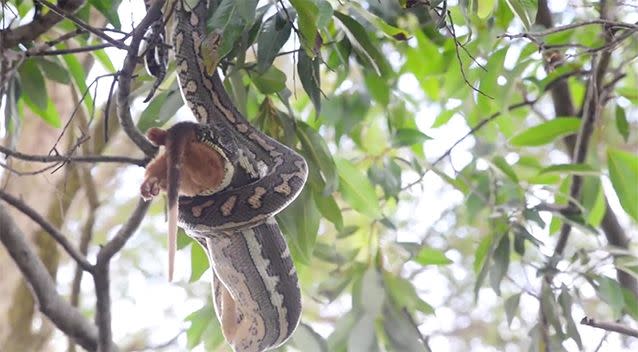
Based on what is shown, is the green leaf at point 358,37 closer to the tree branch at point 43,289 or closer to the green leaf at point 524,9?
the green leaf at point 524,9

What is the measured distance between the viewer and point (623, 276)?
1.95 metres

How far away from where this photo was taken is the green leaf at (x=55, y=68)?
1.66 metres

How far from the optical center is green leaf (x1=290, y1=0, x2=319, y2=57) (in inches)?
45.1

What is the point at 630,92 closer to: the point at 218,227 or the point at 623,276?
the point at 623,276

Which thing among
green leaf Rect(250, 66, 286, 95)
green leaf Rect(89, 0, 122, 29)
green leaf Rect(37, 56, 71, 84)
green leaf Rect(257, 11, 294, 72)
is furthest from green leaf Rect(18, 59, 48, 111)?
green leaf Rect(257, 11, 294, 72)

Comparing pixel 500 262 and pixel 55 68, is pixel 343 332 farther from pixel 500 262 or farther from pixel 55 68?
pixel 55 68

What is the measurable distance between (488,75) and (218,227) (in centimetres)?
78

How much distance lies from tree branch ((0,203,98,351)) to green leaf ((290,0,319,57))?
2.22 feet

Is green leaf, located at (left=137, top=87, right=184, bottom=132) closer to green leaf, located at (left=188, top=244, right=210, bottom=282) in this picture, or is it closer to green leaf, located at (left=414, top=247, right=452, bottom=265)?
green leaf, located at (left=188, top=244, right=210, bottom=282)

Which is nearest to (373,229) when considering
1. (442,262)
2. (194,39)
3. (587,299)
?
(442,262)

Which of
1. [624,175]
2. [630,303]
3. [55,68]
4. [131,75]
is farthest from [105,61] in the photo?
[630,303]

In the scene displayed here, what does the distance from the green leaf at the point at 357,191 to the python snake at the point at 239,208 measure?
0.40 metres

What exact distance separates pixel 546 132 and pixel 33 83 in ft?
3.31

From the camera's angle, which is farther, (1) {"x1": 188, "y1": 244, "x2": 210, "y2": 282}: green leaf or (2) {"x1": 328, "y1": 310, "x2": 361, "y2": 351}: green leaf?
(2) {"x1": 328, "y1": 310, "x2": 361, "y2": 351}: green leaf
